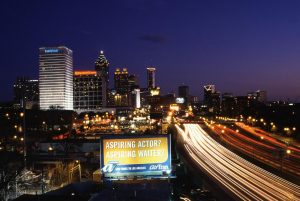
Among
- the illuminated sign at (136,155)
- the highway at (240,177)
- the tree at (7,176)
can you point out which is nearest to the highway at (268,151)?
the highway at (240,177)

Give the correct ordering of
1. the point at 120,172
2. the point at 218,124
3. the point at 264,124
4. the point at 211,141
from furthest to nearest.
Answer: the point at 218,124
the point at 264,124
the point at 211,141
the point at 120,172

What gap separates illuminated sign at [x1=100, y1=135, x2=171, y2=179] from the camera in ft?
87.7

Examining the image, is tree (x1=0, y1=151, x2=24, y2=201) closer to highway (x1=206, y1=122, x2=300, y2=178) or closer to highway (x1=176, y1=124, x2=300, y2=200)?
highway (x1=176, y1=124, x2=300, y2=200)

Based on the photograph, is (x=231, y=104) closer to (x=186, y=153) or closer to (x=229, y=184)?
(x=186, y=153)

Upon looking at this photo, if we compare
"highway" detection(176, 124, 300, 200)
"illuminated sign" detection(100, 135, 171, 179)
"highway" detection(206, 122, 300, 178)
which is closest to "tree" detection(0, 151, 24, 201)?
"illuminated sign" detection(100, 135, 171, 179)

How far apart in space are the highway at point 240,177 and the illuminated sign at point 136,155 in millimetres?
7177

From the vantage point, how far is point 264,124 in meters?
99.0

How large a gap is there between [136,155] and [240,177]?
15.0 meters

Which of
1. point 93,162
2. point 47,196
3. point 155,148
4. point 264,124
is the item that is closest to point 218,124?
point 264,124

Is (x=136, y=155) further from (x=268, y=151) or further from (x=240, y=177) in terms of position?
(x=268, y=151)

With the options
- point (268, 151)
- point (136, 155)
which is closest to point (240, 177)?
point (136, 155)

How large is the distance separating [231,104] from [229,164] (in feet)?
477

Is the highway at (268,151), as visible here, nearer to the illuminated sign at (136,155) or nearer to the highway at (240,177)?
the highway at (240,177)

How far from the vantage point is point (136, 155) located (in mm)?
26844
